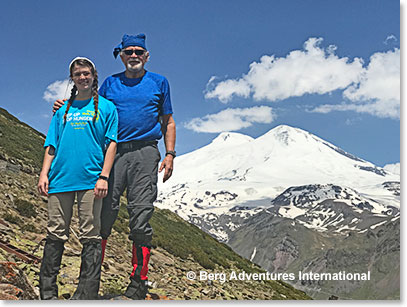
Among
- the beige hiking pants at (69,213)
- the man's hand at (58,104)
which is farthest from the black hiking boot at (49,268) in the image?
the man's hand at (58,104)

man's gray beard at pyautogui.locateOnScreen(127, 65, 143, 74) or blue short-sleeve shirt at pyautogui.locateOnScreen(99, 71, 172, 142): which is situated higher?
man's gray beard at pyautogui.locateOnScreen(127, 65, 143, 74)

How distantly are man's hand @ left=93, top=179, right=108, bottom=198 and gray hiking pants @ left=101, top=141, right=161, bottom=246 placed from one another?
35 centimetres

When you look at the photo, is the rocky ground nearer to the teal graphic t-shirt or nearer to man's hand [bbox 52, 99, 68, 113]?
the teal graphic t-shirt

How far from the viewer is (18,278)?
17.4 ft

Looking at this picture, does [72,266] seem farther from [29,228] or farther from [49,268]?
[49,268]

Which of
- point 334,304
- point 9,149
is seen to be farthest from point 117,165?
point 9,149

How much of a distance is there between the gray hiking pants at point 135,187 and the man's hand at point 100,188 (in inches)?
13.6

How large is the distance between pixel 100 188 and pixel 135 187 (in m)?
0.58

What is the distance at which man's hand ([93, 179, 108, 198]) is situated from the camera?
477cm

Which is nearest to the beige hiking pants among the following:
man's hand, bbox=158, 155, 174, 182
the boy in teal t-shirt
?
the boy in teal t-shirt

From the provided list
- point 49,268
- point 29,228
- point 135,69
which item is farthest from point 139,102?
Answer: point 29,228

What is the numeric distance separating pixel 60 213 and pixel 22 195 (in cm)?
794

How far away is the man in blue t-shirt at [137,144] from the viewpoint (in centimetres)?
519

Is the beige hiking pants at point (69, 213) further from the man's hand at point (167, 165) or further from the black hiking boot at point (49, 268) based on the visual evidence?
the man's hand at point (167, 165)
